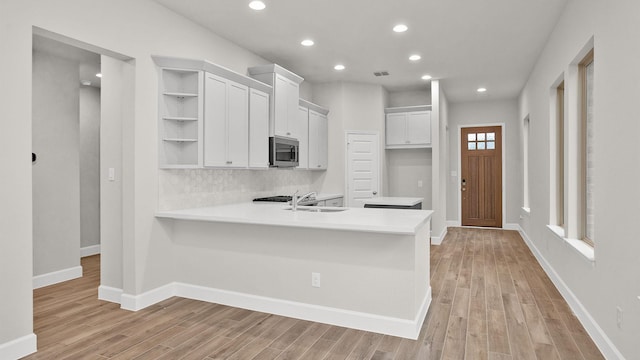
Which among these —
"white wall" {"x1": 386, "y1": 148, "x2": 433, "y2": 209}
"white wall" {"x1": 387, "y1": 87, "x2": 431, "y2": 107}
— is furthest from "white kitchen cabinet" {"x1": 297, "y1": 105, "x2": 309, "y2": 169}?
"white wall" {"x1": 387, "y1": 87, "x2": 431, "y2": 107}

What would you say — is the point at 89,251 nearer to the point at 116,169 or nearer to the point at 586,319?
the point at 116,169

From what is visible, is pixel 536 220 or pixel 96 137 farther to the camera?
pixel 96 137

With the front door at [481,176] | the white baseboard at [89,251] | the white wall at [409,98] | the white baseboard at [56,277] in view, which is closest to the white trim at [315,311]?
the white baseboard at [56,277]

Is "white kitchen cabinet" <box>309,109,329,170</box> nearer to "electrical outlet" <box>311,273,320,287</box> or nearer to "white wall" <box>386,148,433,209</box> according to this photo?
"white wall" <box>386,148,433,209</box>

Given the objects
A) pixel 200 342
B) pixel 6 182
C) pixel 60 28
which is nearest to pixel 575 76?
pixel 200 342

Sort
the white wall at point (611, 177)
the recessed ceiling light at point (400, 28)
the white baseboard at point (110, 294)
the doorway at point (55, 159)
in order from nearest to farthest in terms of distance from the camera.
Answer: the white wall at point (611, 177), the white baseboard at point (110, 294), the recessed ceiling light at point (400, 28), the doorway at point (55, 159)

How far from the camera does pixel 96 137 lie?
6137 mm

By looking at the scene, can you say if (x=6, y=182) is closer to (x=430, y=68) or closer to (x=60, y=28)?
(x=60, y=28)

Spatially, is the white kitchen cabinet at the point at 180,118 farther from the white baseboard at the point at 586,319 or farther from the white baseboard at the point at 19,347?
the white baseboard at the point at 586,319

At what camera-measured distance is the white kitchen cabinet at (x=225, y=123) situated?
3852 mm

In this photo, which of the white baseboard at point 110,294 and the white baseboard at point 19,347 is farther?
the white baseboard at point 110,294

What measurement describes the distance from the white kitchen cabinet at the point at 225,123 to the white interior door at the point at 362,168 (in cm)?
277

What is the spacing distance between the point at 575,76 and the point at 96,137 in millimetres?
6320

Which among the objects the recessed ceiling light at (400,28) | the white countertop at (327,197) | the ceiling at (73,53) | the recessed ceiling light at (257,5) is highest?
the recessed ceiling light at (400,28)
